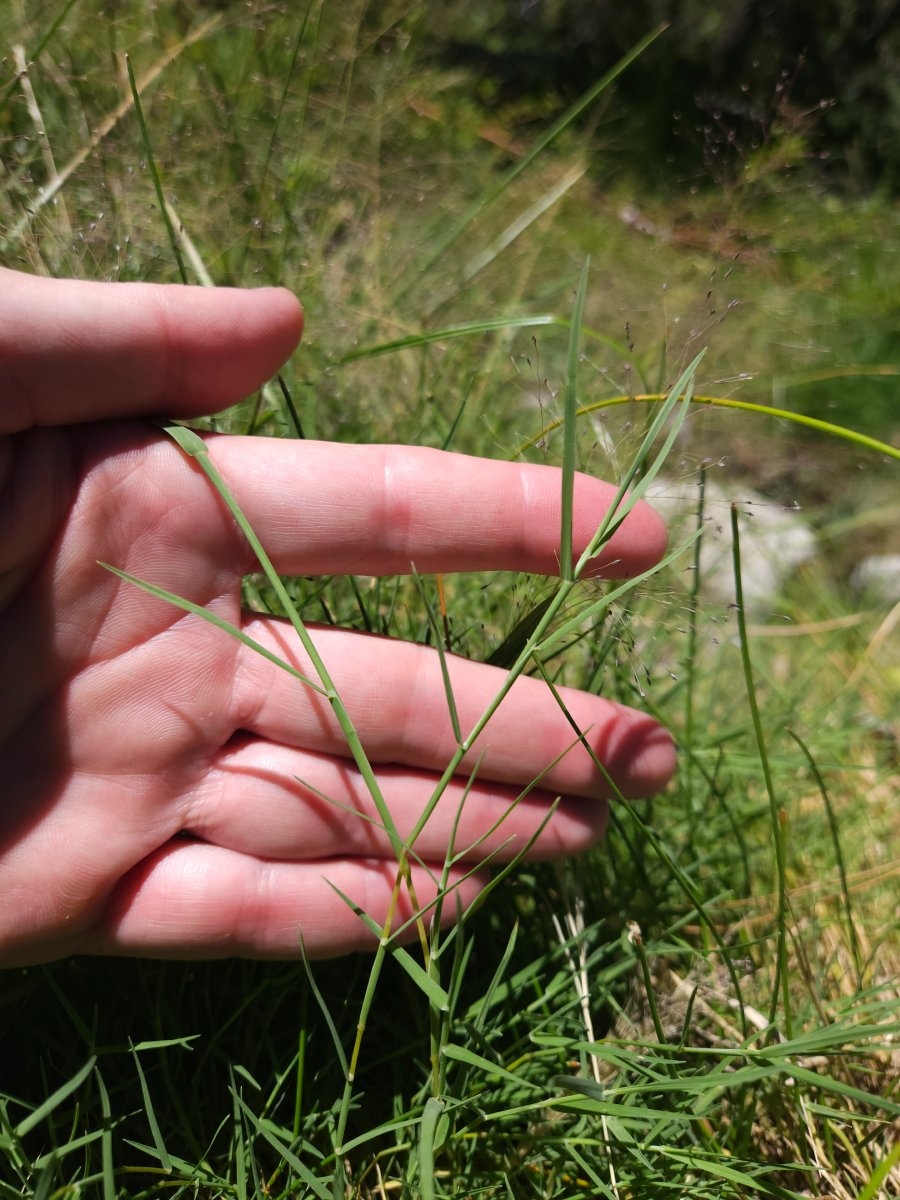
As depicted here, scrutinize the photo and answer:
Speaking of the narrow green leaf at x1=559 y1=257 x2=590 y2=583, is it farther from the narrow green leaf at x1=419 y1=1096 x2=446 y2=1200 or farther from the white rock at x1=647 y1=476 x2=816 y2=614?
the white rock at x1=647 y1=476 x2=816 y2=614

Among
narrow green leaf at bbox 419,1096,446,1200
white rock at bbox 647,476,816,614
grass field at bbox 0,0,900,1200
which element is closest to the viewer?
narrow green leaf at bbox 419,1096,446,1200

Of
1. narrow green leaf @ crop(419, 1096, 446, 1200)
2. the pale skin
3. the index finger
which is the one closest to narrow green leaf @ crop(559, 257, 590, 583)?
the pale skin

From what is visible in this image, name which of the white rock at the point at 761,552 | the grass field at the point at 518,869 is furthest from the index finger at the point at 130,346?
the white rock at the point at 761,552

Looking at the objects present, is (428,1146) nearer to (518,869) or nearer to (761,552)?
(518,869)

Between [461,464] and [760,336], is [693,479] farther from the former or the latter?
[760,336]

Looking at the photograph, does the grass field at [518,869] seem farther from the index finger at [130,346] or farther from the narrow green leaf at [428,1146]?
the index finger at [130,346]

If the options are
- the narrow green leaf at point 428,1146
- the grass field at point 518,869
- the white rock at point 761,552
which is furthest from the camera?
the white rock at point 761,552
